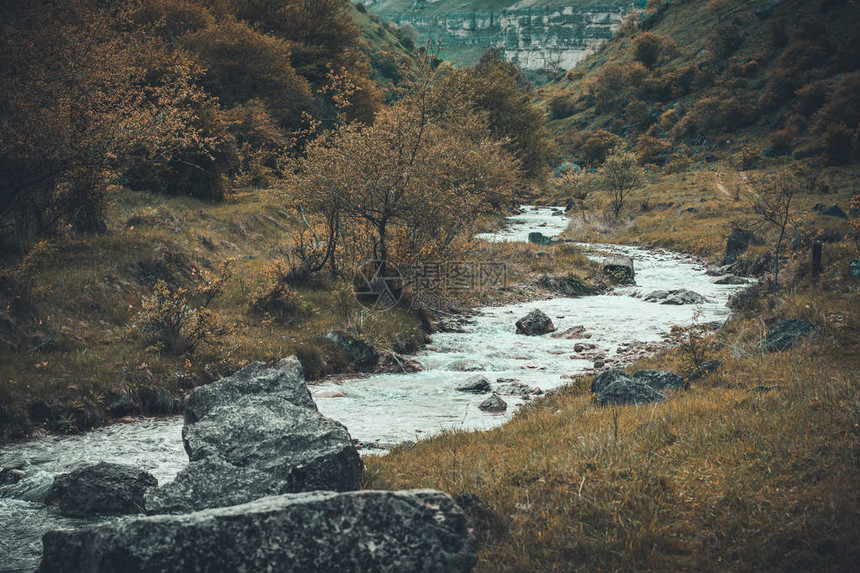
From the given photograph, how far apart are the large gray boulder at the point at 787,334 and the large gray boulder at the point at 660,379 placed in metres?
3.09

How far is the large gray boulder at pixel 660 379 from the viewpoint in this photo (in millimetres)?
11469

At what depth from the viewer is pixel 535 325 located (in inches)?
837

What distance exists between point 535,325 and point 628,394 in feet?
35.3

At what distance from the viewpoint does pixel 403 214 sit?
798 inches

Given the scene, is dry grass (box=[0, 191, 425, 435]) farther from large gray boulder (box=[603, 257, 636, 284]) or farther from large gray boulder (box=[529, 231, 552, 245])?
large gray boulder (box=[529, 231, 552, 245])

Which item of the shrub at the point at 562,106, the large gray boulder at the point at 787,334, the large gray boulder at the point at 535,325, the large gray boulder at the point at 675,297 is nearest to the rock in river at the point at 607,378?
the large gray boulder at the point at 787,334

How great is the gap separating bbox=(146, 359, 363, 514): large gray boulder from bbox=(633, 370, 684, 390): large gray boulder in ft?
23.7

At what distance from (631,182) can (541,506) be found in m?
55.1

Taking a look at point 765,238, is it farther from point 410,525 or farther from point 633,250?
point 410,525

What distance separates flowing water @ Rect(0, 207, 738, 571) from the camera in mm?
7948

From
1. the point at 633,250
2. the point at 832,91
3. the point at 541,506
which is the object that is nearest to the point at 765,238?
the point at 633,250

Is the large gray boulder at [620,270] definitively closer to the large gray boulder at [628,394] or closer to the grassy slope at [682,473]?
the grassy slope at [682,473]

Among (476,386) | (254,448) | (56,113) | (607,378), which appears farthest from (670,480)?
(56,113)

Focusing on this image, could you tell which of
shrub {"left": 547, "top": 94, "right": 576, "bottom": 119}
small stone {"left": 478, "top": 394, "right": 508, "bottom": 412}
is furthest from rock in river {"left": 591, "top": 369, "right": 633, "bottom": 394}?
shrub {"left": 547, "top": 94, "right": 576, "bottom": 119}
